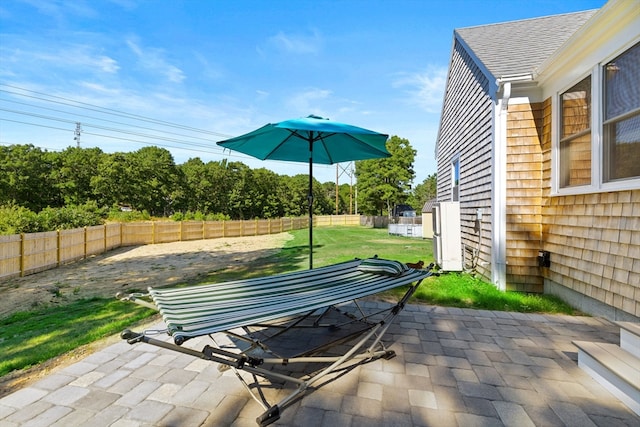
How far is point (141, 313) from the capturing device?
4059mm

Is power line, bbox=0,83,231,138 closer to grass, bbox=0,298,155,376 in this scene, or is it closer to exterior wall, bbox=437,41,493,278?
grass, bbox=0,298,155,376

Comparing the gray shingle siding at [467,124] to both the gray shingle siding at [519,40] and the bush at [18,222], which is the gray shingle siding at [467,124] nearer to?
the gray shingle siding at [519,40]

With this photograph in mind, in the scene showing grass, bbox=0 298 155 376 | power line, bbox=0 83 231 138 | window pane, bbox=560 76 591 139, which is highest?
power line, bbox=0 83 231 138

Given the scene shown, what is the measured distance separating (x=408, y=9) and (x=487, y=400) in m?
9.05

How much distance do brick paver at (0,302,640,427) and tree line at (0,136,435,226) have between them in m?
19.4

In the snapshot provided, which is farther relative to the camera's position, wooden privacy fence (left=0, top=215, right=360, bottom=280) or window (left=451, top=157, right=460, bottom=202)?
wooden privacy fence (left=0, top=215, right=360, bottom=280)

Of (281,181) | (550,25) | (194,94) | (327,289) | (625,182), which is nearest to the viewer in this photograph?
(327,289)

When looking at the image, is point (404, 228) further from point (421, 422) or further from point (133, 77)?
point (133, 77)

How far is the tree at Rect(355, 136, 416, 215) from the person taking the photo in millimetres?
27469

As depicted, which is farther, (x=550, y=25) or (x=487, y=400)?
(x=550, y=25)

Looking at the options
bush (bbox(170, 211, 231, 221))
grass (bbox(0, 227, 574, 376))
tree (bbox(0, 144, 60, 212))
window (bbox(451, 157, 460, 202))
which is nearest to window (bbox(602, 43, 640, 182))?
grass (bbox(0, 227, 574, 376))

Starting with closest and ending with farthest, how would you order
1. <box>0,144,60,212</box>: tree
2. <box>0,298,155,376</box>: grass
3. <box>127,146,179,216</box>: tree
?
<box>0,298,155,376</box>: grass, <box>0,144,60,212</box>: tree, <box>127,146,179,216</box>: tree

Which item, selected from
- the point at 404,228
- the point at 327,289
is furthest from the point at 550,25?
the point at 404,228

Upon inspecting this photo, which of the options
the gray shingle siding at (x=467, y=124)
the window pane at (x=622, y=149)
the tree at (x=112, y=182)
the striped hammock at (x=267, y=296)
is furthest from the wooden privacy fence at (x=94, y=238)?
the tree at (x=112, y=182)
